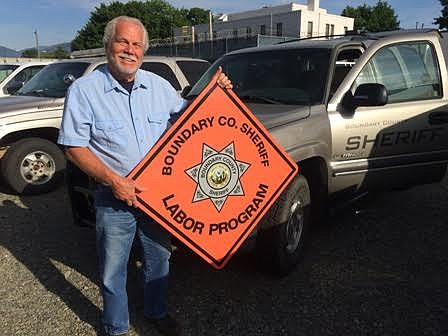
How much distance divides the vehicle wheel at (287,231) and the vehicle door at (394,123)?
511 mm

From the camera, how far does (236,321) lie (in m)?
2.90

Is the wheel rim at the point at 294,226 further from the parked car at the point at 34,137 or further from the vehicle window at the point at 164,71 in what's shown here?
the vehicle window at the point at 164,71

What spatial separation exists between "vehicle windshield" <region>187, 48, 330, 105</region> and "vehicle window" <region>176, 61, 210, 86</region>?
250cm

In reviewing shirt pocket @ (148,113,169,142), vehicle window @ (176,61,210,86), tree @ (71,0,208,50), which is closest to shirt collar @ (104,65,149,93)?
shirt pocket @ (148,113,169,142)

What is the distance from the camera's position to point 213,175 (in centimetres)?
265

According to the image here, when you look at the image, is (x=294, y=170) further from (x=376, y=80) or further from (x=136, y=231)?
(x=376, y=80)

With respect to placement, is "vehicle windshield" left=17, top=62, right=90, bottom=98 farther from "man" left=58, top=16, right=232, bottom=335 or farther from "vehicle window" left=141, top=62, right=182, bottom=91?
"man" left=58, top=16, right=232, bottom=335

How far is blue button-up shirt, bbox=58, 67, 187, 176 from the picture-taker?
7.11ft

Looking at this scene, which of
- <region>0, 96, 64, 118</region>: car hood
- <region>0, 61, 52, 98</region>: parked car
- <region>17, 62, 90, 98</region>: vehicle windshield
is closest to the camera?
<region>0, 96, 64, 118</region>: car hood

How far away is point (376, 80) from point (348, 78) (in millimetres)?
403

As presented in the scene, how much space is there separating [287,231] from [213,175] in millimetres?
935

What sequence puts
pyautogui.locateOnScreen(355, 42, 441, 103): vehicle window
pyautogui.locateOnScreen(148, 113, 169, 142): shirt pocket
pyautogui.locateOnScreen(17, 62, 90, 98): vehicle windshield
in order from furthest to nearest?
pyautogui.locateOnScreen(17, 62, 90, 98): vehicle windshield
pyautogui.locateOnScreen(355, 42, 441, 103): vehicle window
pyautogui.locateOnScreen(148, 113, 169, 142): shirt pocket

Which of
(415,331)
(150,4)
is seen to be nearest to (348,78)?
(415,331)

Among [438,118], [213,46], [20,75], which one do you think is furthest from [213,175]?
[213,46]
